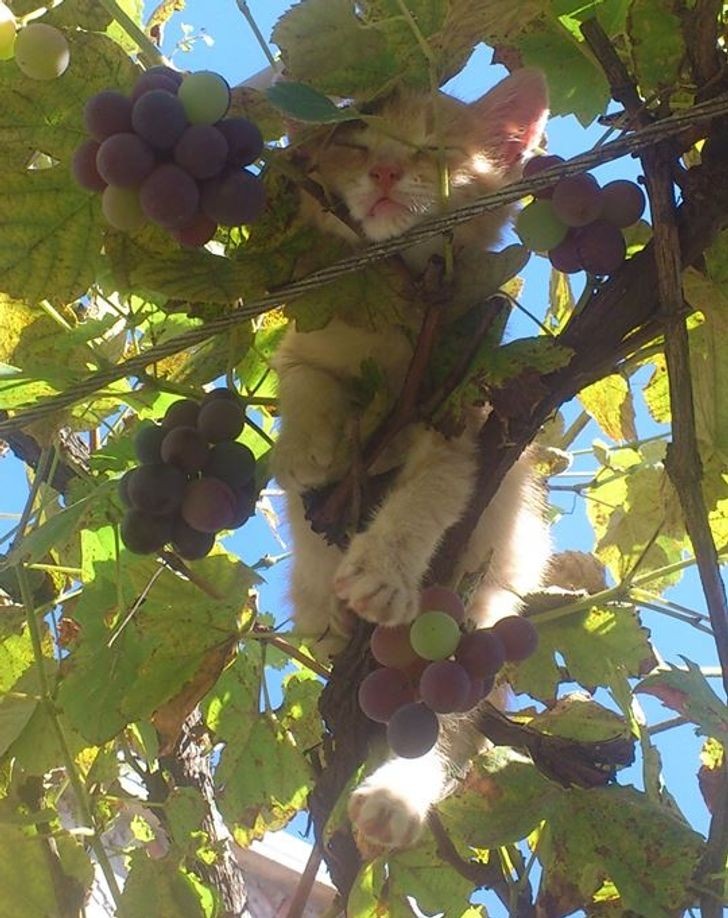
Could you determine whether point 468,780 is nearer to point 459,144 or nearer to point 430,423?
point 430,423

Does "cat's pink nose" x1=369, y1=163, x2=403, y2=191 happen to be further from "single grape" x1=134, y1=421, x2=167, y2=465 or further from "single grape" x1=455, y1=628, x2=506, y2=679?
"single grape" x1=455, y1=628, x2=506, y2=679

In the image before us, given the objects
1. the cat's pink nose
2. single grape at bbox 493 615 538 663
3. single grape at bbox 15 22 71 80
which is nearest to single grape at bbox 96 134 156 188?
single grape at bbox 15 22 71 80

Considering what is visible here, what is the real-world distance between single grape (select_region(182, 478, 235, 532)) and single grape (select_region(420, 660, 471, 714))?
287 millimetres

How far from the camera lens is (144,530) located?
4.27ft

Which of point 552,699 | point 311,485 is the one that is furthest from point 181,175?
point 552,699

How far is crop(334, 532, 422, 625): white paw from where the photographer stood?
1.45 meters

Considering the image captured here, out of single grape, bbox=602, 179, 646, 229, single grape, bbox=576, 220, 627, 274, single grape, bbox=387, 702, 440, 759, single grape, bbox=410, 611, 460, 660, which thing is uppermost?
single grape, bbox=602, 179, 646, 229

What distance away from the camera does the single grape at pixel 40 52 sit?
1174mm

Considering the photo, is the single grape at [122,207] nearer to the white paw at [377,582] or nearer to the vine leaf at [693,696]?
the white paw at [377,582]

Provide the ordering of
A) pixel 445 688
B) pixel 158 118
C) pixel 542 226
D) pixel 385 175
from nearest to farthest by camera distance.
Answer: pixel 158 118
pixel 445 688
pixel 542 226
pixel 385 175

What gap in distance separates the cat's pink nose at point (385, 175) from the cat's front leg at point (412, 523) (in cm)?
42

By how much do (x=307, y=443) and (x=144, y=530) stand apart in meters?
0.55

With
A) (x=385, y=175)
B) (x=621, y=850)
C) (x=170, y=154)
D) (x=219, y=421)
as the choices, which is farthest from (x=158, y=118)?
(x=621, y=850)

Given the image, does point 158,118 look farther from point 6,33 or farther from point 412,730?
point 412,730
